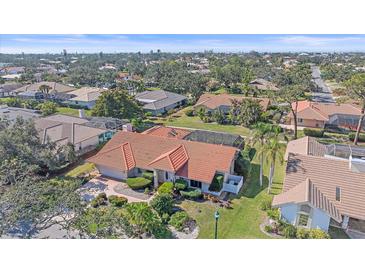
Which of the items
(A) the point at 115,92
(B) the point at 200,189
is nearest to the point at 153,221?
(B) the point at 200,189

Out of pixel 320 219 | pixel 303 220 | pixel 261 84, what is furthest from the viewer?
pixel 261 84

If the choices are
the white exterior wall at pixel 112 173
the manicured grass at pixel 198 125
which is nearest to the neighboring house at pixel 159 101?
the manicured grass at pixel 198 125

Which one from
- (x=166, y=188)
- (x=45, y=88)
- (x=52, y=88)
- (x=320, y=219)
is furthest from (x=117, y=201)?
(x=52, y=88)

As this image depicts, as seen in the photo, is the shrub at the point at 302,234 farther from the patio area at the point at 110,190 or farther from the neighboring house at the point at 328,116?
the neighboring house at the point at 328,116

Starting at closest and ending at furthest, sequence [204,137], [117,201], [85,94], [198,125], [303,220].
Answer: [303,220]
[117,201]
[204,137]
[198,125]
[85,94]

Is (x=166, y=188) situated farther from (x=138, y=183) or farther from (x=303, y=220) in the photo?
(x=303, y=220)

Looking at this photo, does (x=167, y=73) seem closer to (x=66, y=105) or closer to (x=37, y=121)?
(x=66, y=105)

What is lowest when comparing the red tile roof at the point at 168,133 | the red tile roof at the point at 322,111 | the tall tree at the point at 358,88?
the red tile roof at the point at 168,133
